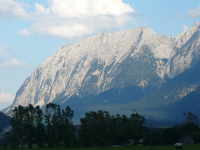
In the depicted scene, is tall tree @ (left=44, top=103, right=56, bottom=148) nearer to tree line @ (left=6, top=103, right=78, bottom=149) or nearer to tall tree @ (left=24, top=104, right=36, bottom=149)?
tree line @ (left=6, top=103, right=78, bottom=149)

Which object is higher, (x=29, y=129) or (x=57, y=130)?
(x=29, y=129)

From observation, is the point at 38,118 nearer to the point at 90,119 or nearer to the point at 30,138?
the point at 30,138

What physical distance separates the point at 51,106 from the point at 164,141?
6718 centimetres

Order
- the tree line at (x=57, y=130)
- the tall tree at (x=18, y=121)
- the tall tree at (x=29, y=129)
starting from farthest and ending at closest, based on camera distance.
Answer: the tall tree at (x=18, y=121), the tall tree at (x=29, y=129), the tree line at (x=57, y=130)

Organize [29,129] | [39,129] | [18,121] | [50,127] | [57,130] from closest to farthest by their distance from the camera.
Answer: [29,129], [39,129], [18,121], [50,127], [57,130]

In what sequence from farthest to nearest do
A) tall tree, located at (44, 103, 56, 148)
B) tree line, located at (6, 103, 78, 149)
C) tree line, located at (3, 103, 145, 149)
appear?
tall tree, located at (44, 103, 56, 148) → tree line, located at (3, 103, 145, 149) → tree line, located at (6, 103, 78, 149)

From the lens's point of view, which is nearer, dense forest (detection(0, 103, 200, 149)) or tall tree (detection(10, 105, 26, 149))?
dense forest (detection(0, 103, 200, 149))

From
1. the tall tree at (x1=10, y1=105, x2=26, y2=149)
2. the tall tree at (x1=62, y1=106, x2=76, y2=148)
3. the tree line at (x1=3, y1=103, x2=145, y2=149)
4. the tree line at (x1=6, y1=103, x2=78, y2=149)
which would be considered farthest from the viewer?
the tall tree at (x1=10, y1=105, x2=26, y2=149)

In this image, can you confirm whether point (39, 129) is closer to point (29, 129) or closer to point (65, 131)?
point (29, 129)

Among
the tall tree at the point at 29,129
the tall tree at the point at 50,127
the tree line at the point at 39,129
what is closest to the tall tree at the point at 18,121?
the tree line at the point at 39,129

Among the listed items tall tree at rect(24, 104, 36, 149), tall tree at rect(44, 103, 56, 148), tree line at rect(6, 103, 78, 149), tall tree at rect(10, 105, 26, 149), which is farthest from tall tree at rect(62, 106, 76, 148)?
tall tree at rect(10, 105, 26, 149)

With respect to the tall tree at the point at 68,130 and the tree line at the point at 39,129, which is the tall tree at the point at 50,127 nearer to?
the tree line at the point at 39,129

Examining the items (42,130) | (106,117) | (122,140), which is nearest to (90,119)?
(106,117)

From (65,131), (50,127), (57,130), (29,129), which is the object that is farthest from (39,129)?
(65,131)
